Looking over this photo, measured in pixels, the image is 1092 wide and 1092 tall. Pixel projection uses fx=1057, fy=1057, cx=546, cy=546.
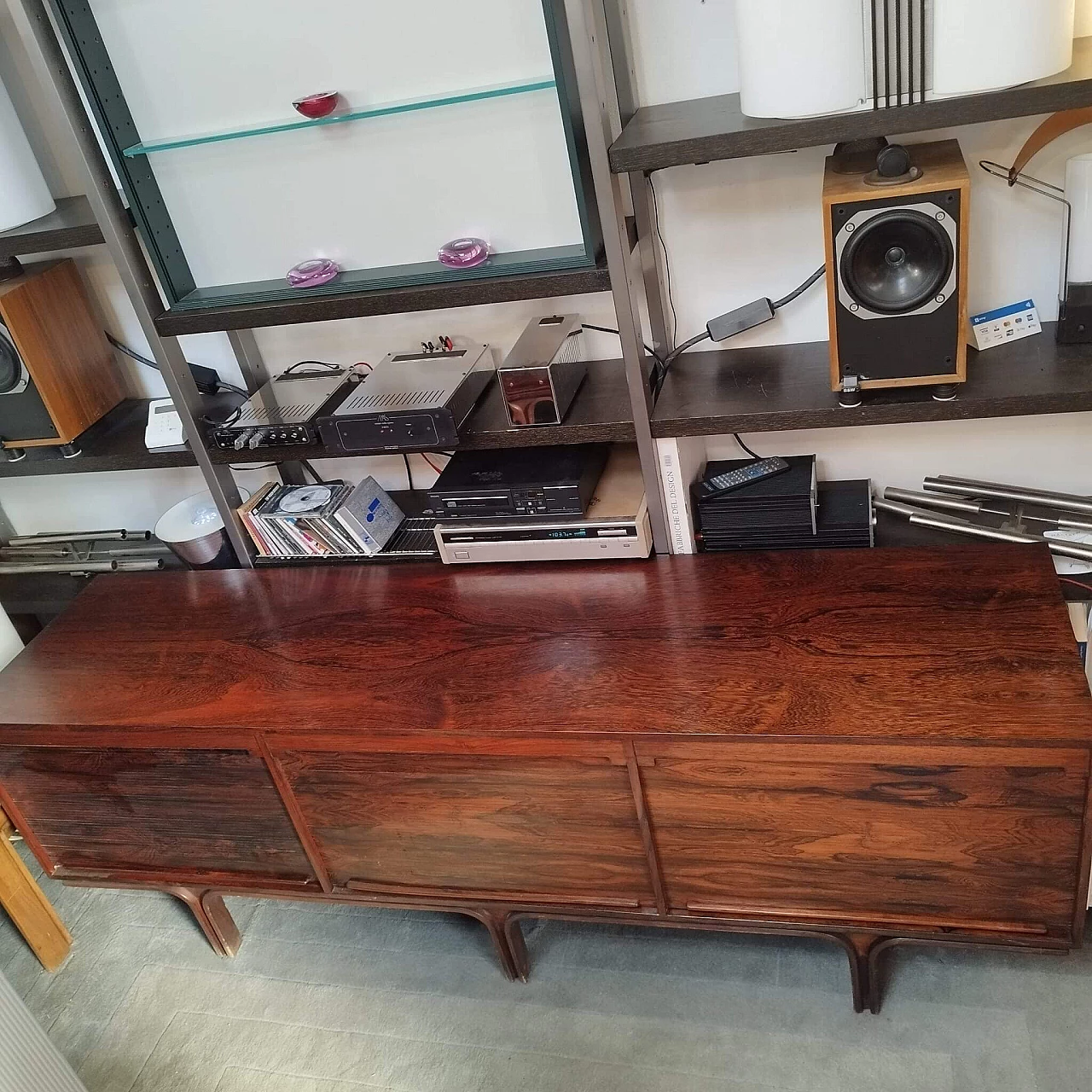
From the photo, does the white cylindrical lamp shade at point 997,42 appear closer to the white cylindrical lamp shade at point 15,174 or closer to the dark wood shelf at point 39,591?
the white cylindrical lamp shade at point 15,174

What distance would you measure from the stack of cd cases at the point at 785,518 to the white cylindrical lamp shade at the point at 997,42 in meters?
0.68

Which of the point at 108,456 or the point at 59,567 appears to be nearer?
the point at 108,456

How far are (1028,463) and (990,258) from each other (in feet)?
1.23

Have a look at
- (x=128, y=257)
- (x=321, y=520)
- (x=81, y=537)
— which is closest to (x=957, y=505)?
(x=321, y=520)

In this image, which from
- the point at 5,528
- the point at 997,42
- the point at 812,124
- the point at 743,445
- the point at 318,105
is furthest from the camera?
the point at 5,528

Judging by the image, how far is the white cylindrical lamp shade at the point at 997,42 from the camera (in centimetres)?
125

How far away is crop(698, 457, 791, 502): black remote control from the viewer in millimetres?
1830

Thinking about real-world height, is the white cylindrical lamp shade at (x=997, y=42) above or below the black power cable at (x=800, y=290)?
above

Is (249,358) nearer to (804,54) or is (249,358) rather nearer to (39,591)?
(39,591)

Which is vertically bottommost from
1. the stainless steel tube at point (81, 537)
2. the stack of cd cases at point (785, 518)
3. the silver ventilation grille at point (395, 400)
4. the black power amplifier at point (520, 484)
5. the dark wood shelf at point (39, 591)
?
the dark wood shelf at point (39, 591)

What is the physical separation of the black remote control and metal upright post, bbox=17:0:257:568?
91 cm

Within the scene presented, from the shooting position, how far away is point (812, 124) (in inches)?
54.2

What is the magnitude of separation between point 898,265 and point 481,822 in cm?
105

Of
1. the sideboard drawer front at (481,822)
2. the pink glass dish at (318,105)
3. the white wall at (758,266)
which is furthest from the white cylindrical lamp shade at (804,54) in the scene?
the sideboard drawer front at (481,822)
